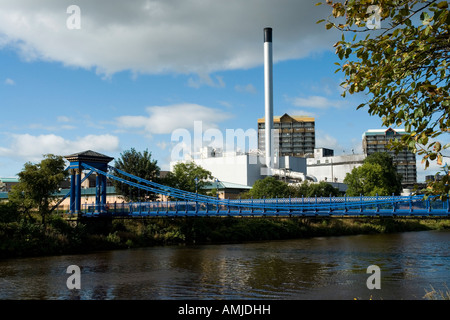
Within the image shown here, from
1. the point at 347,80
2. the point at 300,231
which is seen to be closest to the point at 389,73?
the point at 347,80

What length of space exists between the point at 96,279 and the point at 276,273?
338 inches

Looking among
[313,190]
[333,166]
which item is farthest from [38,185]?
[333,166]

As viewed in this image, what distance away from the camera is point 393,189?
65.9m

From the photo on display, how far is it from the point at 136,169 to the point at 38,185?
61.2ft

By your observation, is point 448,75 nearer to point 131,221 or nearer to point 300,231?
point 131,221

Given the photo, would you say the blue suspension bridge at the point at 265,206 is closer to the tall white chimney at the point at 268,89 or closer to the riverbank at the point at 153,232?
the riverbank at the point at 153,232

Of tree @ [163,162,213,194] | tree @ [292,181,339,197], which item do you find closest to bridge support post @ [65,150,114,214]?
tree @ [163,162,213,194]

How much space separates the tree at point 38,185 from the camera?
3497 cm

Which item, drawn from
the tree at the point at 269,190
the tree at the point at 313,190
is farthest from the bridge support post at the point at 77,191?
the tree at the point at 313,190

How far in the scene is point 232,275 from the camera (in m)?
21.9

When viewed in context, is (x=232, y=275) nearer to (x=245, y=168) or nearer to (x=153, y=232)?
(x=153, y=232)

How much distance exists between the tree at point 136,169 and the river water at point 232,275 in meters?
21.6

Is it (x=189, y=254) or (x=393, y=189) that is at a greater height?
(x=393, y=189)

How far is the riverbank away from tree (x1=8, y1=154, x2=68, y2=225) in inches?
70.9
